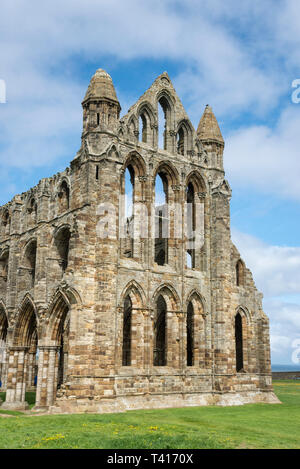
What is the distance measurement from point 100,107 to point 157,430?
1645cm

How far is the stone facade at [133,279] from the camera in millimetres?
24250

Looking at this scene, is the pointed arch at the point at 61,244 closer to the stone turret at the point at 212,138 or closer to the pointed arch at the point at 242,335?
the stone turret at the point at 212,138

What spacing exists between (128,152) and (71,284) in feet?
25.8

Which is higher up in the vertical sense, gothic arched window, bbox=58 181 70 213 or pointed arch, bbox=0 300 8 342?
gothic arched window, bbox=58 181 70 213

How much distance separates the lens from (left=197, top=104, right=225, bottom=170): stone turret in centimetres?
3238

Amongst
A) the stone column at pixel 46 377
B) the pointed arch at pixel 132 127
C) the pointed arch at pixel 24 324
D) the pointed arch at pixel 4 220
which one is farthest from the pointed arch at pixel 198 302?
the pointed arch at pixel 4 220

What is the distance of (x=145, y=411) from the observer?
23797 millimetres

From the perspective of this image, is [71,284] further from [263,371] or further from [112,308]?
[263,371]

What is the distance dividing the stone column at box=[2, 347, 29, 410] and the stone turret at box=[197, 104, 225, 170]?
15769 mm

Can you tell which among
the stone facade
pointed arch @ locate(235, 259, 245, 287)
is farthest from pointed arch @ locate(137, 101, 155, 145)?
pointed arch @ locate(235, 259, 245, 287)

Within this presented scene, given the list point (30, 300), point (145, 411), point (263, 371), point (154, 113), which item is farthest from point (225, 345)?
point (154, 113)

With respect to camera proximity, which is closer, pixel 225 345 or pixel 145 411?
pixel 145 411

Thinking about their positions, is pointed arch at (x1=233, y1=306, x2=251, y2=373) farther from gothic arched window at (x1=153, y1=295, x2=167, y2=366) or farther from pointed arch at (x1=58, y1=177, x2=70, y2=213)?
pointed arch at (x1=58, y1=177, x2=70, y2=213)
